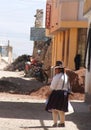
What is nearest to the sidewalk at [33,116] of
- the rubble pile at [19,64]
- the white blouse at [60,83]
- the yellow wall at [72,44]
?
the white blouse at [60,83]

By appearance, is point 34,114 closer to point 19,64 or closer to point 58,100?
point 58,100

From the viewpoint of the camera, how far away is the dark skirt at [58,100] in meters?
13.3

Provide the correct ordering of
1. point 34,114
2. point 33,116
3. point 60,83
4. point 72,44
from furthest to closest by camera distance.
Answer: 1. point 72,44
2. point 34,114
3. point 33,116
4. point 60,83

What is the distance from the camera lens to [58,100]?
13.3 meters

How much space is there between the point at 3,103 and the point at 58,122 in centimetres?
523

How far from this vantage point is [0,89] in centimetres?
2598

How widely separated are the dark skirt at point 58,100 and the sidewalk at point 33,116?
17.3 inches

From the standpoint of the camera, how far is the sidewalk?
13547 mm

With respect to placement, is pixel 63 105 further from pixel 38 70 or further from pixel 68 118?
pixel 38 70

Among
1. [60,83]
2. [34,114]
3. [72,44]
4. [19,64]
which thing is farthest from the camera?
[19,64]

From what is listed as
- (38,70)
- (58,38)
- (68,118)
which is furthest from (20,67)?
(68,118)

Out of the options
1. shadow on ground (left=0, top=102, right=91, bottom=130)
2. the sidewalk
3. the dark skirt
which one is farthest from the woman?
shadow on ground (left=0, top=102, right=91, bottom=130)

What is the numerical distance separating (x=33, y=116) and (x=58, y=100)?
2.44m

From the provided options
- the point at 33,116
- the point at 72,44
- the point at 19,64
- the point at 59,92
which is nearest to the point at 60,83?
the point at 59,92
